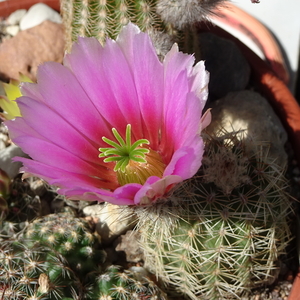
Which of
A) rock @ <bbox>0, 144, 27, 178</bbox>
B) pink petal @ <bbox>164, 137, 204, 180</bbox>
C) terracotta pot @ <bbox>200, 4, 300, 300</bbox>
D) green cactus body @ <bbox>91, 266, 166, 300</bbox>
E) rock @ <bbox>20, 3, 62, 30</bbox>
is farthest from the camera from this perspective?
rock @ <bbox>20, 3, 62, 30</bbox>

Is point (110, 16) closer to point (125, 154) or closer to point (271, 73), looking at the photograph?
point (125, 154)

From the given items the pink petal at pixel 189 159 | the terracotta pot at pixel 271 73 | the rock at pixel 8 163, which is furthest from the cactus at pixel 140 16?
the pink petal at pixel 189 159

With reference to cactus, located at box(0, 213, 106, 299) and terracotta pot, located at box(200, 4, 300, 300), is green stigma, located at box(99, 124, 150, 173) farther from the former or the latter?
terracotta pot, located at box(200, 4, 300, 300)

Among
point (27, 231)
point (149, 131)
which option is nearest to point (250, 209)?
point (149, 131)

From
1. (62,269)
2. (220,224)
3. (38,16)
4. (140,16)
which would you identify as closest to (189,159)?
(220,224)

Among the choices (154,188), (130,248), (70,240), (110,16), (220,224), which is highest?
(110,16)

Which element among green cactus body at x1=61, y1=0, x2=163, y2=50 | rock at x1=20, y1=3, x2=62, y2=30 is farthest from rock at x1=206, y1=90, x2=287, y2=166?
rock at x1=20, y1=3, x2=62, y2=30

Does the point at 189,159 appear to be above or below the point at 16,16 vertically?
above
